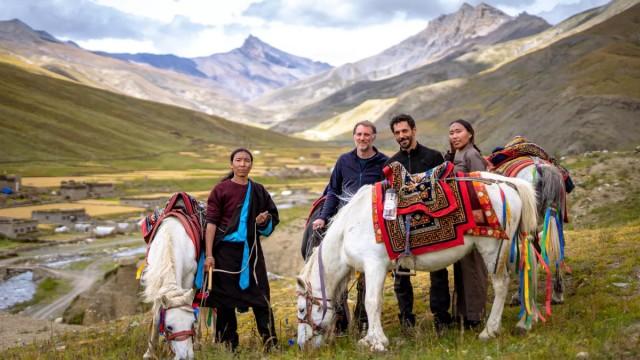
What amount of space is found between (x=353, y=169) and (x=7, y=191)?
53.7 metres

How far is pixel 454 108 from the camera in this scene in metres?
141

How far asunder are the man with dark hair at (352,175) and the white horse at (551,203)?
218 centimetres

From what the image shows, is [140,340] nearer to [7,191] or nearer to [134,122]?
[7,191]

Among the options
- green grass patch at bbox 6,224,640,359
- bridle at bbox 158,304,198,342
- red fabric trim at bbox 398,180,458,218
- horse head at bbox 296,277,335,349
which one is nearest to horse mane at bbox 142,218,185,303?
bridle at bbox 158,304,198,342

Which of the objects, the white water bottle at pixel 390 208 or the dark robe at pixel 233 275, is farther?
the dark robe at pixel 233 275

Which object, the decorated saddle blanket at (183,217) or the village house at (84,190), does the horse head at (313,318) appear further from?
the village house at (84,190)

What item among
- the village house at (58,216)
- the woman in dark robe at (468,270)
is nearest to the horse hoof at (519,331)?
the woman in dark robe at (468,270)

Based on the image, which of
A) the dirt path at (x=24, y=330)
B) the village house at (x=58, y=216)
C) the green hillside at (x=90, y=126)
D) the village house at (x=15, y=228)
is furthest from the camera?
the green hillside at (x=90, y=126)

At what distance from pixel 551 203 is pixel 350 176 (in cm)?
275

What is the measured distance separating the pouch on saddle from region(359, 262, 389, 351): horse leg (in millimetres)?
225

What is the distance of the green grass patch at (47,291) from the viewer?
22.1 m

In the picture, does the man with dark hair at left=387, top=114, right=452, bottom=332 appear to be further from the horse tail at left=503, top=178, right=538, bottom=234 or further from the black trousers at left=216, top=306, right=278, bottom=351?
the black trousers at left=216, top=306, right=278, bottom=351

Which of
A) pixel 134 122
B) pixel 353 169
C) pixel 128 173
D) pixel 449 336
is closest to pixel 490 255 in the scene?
pixel 449 336

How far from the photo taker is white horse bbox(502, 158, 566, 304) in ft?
20.7
